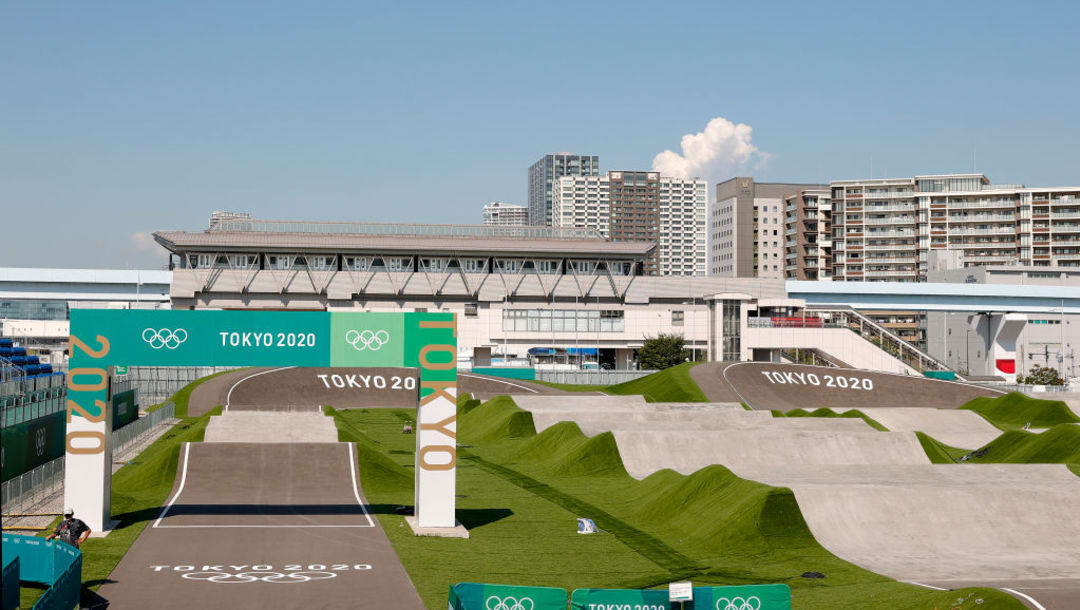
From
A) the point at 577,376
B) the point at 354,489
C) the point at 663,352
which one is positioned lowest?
the point at 354,489

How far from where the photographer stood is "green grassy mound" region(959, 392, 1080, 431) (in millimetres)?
65312

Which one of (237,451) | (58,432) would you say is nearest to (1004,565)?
(237,451)

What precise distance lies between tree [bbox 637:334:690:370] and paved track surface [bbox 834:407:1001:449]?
44350mm

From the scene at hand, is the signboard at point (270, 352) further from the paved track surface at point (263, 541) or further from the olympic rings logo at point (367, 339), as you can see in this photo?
the paved track surface at point (263, 541)

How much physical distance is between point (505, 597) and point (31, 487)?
77.6 ft

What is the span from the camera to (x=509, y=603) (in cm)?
1797

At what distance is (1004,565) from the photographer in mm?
26391

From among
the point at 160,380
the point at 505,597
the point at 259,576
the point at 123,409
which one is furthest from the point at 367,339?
the point at 160,380

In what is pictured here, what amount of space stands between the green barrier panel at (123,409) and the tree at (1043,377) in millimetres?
90231

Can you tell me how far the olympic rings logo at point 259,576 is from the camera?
23391 millimetres

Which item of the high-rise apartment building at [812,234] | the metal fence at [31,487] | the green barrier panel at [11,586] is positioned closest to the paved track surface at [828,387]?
the metal fence at [31,487]

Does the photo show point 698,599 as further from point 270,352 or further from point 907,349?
Answer: point 907,349

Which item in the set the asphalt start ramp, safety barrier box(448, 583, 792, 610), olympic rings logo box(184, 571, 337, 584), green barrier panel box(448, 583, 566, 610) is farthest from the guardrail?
the asphalt start ramp

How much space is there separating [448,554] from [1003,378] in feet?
326
